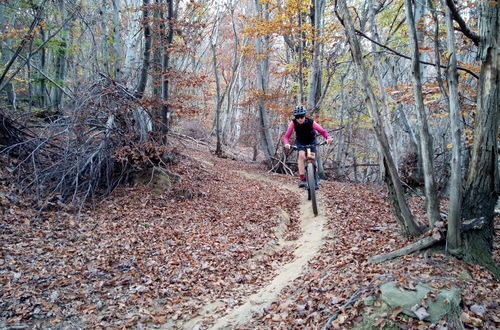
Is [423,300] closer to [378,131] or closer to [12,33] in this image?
[378,131]

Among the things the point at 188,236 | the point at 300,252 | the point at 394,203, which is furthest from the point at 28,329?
the point at 394,203

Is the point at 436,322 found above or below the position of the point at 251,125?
below

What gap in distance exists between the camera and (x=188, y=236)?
666 cm

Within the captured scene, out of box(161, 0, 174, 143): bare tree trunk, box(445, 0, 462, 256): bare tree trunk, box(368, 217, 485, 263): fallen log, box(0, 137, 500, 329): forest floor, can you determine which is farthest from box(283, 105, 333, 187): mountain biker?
box(445, 0, 462, 256): bare tree trunk

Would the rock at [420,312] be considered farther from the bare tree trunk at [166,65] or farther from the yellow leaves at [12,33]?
the yellow leaves at [12,33]

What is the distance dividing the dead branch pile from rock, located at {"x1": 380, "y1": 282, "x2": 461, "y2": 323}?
6.37 meters

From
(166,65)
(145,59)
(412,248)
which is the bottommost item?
(412,248)

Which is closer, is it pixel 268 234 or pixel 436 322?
pixel 436 322

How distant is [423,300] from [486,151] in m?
1.79

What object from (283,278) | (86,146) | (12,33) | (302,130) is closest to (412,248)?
(283,278)

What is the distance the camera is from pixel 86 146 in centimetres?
825

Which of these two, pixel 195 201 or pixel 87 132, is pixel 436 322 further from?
pixel 87 132

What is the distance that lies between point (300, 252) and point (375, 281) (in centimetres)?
228

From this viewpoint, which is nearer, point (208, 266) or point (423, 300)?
point (423, 300)
